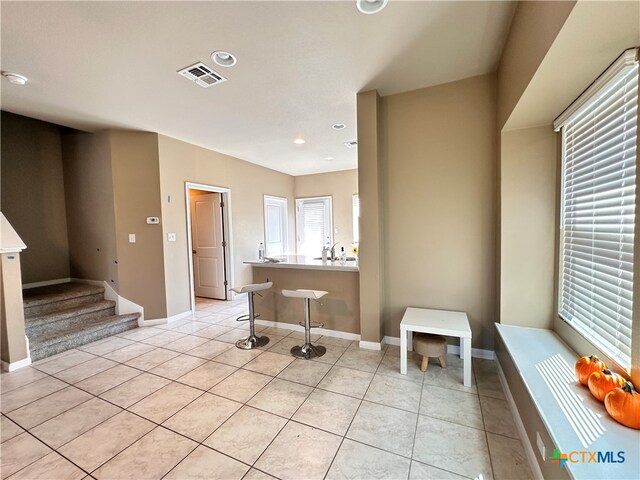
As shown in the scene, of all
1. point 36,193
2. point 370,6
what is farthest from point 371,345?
point 36,193

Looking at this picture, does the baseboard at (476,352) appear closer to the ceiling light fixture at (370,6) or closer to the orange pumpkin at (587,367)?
the orange pumpkin at (587,367)

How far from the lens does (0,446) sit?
5.87ft

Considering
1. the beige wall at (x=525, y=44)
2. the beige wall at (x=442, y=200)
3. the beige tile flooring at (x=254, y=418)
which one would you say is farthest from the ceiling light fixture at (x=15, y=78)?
the beige wall at (x=525, y=44)

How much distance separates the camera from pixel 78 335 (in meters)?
3.35

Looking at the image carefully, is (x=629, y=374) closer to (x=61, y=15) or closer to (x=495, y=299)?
(x=495, y=299)

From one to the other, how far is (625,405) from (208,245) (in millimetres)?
5633

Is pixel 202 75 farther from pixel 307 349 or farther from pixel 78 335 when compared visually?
pixel 78 335

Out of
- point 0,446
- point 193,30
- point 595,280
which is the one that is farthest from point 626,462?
point 0,446

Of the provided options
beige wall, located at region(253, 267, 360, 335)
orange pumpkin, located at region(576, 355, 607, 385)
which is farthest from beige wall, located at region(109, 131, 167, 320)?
orange pumpkin, located at region(576, 355, 607, 385)

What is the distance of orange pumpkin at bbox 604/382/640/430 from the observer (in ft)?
3.76

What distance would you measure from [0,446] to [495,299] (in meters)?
4.03

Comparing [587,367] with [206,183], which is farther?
[206,183]

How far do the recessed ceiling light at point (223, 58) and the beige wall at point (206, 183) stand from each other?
2269mm

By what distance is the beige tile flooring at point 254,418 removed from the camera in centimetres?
158
